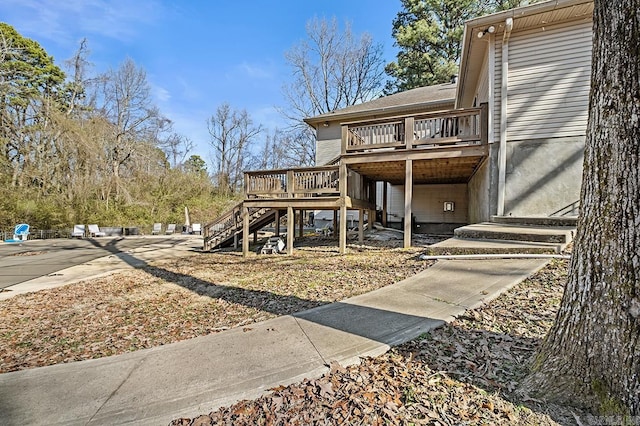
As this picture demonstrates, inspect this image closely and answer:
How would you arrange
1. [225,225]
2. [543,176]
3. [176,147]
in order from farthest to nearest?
[176,147] < [225,225] < [543,176]

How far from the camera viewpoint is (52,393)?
196cm

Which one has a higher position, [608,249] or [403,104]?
[403,104]

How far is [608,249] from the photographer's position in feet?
5.40

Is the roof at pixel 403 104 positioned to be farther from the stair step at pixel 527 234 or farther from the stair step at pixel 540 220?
the stair step at pixel 527 234

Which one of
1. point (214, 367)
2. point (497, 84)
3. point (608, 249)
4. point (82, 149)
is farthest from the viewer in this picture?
point (82, 149)

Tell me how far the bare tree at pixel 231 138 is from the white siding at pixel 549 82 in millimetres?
27331

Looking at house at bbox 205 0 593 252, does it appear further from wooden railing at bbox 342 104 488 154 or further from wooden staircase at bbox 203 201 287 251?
wooden staircase at bbox 203 201 287 251

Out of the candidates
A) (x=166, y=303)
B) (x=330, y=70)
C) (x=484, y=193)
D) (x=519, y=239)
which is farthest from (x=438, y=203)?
(x=330, y=70)

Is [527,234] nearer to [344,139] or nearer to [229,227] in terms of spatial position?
[344,139]

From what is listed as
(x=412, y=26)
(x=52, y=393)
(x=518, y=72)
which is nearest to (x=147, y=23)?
(x=518, y=72)

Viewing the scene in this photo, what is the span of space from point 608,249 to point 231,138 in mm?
33539

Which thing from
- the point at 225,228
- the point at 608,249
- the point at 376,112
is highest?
the point at 376,112

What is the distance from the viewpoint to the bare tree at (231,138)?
1241 inches

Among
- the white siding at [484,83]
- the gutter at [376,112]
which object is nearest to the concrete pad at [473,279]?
the white siding at [484,83]
